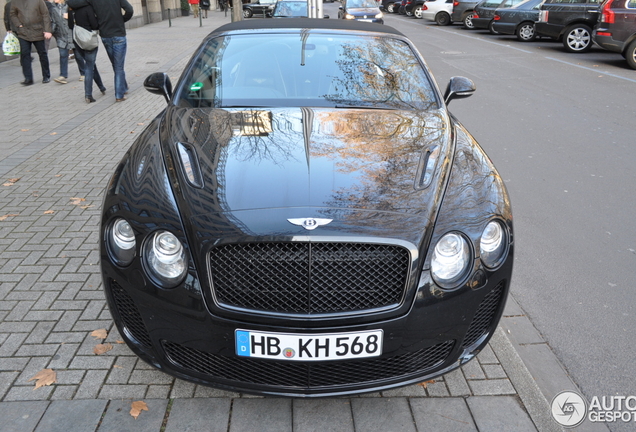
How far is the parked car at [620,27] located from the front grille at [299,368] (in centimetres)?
1325

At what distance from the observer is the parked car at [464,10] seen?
25.6 metres

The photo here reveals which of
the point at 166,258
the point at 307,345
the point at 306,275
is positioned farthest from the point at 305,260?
the point at 166,258

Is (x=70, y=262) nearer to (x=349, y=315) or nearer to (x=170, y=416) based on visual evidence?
(x=170, y=416)

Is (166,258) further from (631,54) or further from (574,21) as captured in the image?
(574,21)

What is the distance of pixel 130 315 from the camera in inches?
104

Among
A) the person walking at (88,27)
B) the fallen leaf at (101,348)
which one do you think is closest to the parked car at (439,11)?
the person walking at (88,27)

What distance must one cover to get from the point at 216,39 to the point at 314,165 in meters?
2.02

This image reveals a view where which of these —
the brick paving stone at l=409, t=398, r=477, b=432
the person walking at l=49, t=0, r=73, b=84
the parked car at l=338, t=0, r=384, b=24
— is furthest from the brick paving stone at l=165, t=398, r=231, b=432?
the parked car at l=338, t=0, r=384, b=24

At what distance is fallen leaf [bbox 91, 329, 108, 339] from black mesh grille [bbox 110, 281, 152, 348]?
2.34 ft

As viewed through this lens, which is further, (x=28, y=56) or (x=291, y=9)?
(x=291, y=9)

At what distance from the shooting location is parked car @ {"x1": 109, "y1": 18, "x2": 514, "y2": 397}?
239cm

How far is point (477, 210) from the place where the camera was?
266 cm

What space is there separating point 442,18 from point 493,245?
2781 cm

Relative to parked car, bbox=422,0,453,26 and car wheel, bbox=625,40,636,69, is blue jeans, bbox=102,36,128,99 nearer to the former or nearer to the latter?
car wheel, bbox=625,40,636,69
